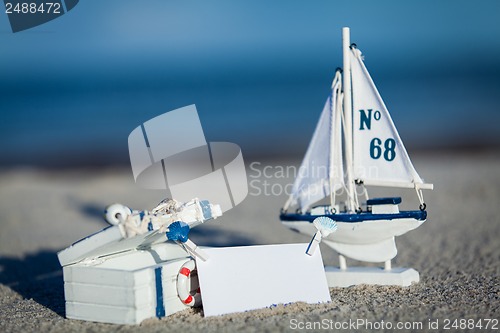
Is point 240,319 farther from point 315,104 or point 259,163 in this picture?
point 315,104

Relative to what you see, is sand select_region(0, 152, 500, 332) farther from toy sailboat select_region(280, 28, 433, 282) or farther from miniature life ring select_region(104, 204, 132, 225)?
miniature life ring select_region(104, 204, 132, 225)

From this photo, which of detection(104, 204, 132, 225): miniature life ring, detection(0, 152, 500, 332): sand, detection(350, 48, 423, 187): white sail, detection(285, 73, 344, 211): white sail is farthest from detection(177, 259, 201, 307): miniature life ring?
detection(350, 48, 423, 187): white sail

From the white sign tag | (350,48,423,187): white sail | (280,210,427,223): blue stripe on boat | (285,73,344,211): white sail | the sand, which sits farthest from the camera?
(285,73,344,211): white sail

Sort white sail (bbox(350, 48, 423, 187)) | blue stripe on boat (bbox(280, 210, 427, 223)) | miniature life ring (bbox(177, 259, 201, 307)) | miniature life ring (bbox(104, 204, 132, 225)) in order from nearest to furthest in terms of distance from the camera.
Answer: miniature life ring (bbox(104, 204, 132, 225)) → miniature life ring (bbox(177, 259, 201, 307)) → blue stripe on boat (bbox(280, 210, 427, 223)) → white sail (bbox(350, 48, 423, 187))

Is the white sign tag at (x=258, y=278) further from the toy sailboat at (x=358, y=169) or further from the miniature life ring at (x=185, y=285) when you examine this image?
the toy sailboat at (x=358, y=169)

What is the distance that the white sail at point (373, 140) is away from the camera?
6484 mm

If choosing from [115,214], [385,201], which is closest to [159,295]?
[115,214]

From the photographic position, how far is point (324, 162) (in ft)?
22.7

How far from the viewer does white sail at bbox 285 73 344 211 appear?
6.79m

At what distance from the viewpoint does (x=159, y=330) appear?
5.15 metres

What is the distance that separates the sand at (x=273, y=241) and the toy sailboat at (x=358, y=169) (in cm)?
50

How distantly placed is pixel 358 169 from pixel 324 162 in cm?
39

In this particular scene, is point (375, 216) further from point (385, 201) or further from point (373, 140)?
point (373, 140)

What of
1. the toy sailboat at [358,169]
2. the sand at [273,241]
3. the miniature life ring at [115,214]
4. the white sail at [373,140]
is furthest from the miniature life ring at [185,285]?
the white sail at [373,140]
